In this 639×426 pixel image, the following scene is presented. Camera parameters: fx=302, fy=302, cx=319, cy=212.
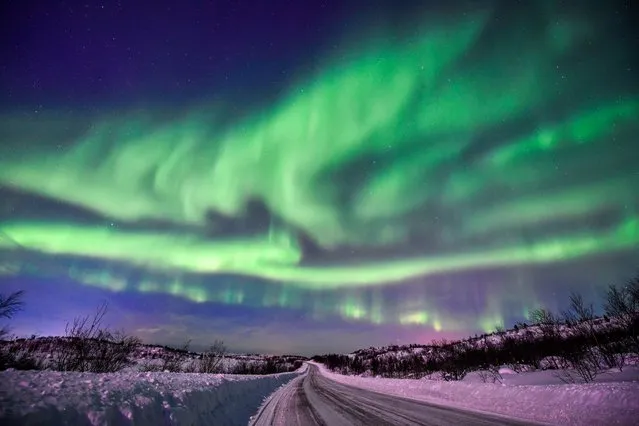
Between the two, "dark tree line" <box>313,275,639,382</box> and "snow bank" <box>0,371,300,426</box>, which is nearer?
"snow bank" <box>0,371,300,426</box>

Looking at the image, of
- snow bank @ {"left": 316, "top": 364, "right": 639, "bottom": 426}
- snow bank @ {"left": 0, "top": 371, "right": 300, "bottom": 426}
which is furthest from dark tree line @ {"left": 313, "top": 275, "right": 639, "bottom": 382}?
snow bank @ {"left": 0, "top": 371, "right": 300, "bottom": 426}

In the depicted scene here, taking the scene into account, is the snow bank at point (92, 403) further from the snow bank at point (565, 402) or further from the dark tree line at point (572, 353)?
the dark tree line at point (572, 353)

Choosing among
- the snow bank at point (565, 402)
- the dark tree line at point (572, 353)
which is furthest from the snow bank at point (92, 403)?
the dark tree line at point (572, 353)

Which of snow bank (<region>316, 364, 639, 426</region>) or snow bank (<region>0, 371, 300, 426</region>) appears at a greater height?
snow bank (<region>0, 371, 300, 426</region>)

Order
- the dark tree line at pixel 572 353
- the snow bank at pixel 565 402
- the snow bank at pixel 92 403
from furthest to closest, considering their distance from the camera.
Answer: the dark tree line at pixel 572 353, the snow bank at pixel 565 402, the snow bank at pixel 92 403

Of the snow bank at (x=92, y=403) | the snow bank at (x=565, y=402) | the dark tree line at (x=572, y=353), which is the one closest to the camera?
the snow bank at (x=92, y=403)

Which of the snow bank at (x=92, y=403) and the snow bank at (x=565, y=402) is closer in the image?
the snow bank at (x=92, y=403)

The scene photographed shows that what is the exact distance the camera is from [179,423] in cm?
593

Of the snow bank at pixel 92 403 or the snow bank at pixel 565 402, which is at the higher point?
the snow bank at pixel 92 403

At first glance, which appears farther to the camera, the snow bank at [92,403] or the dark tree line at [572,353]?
the dark tree line at [572,353]

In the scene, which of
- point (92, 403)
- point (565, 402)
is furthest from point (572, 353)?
point (92, 403)

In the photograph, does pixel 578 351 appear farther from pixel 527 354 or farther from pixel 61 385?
pixel 61 385

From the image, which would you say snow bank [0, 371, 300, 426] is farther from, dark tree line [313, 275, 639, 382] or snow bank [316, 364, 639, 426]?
dark tree line [313, 275, 639, 382]

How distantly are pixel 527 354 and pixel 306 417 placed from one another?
23.5m
